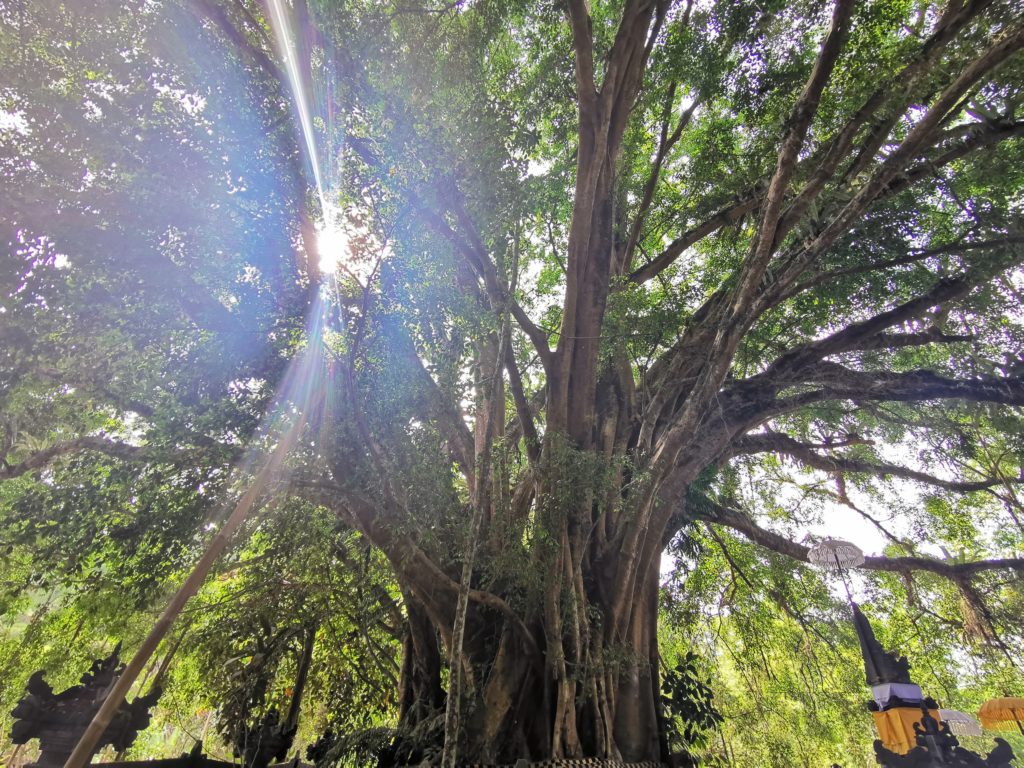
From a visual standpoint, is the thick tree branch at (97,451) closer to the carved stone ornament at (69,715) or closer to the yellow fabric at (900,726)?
the carved stone ornament at (69,715)

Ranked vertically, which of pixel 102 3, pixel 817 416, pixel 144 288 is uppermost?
pixel 102 3

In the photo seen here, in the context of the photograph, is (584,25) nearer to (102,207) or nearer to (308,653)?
(102,207)

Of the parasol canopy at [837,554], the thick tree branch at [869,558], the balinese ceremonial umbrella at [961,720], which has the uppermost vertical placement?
the thick tree branch at [869,558]

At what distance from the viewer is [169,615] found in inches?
78.2

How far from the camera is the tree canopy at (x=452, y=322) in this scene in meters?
2.60

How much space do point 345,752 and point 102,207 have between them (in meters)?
3.52

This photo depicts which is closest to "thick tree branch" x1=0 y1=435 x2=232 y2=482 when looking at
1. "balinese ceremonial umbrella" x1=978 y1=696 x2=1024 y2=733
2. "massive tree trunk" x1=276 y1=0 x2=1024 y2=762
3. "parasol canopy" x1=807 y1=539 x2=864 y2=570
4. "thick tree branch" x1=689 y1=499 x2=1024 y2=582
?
"massive tree trunk" x1=276 y1=0 x2=1024 y2=762

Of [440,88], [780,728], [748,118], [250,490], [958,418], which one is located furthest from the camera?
[780,728]

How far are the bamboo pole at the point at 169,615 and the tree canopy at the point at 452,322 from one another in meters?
0.07

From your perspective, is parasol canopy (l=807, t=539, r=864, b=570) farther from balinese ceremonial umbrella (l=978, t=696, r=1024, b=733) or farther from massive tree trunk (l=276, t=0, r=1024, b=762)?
balinese ceremonial umbrella (l=978, t=696, r=1024, b=733)

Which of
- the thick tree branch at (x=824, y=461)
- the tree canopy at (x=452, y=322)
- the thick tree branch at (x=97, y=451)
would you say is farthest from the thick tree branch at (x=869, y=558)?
the thick tree branch at (x=97, y=451)

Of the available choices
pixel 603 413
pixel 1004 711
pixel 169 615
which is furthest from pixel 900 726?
pixel 1004 711

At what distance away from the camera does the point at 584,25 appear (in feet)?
10.3

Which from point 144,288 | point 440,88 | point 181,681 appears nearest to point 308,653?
point 181,681
